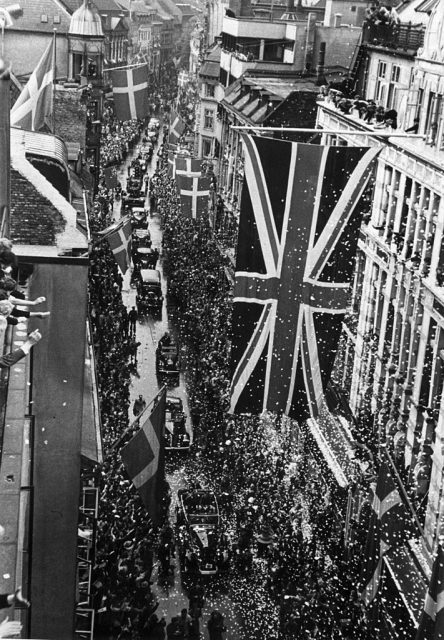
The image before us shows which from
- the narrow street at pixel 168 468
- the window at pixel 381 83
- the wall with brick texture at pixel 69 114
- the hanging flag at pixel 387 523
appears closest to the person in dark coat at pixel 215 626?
the narrow street at pixel 168 468

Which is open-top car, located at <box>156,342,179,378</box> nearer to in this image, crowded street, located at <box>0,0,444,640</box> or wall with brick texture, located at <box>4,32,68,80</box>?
crowded street, located at <box>0,0,444,640</box>

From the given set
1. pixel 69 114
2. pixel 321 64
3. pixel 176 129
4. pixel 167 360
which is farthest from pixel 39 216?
pixel 321 64

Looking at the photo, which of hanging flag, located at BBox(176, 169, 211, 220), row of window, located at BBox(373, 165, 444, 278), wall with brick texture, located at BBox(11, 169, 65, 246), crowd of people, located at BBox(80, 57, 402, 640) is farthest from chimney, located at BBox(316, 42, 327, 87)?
wall with brick texture, located at BBox(11, 169, 65, 246)

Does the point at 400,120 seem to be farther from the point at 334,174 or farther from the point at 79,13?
the point at 79,13

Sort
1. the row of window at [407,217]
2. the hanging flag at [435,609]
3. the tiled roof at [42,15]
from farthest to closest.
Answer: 1. the tiled roof at [42,15]
2. the row of window at [407,217]
3. the hanging flag at [435,609]

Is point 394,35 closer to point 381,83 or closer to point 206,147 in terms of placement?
point 381,83

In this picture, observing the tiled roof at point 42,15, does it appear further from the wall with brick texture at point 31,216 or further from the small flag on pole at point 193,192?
the wall with brick texture at point 31,216

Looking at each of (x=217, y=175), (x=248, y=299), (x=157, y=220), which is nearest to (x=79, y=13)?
(x=217, y=175)
